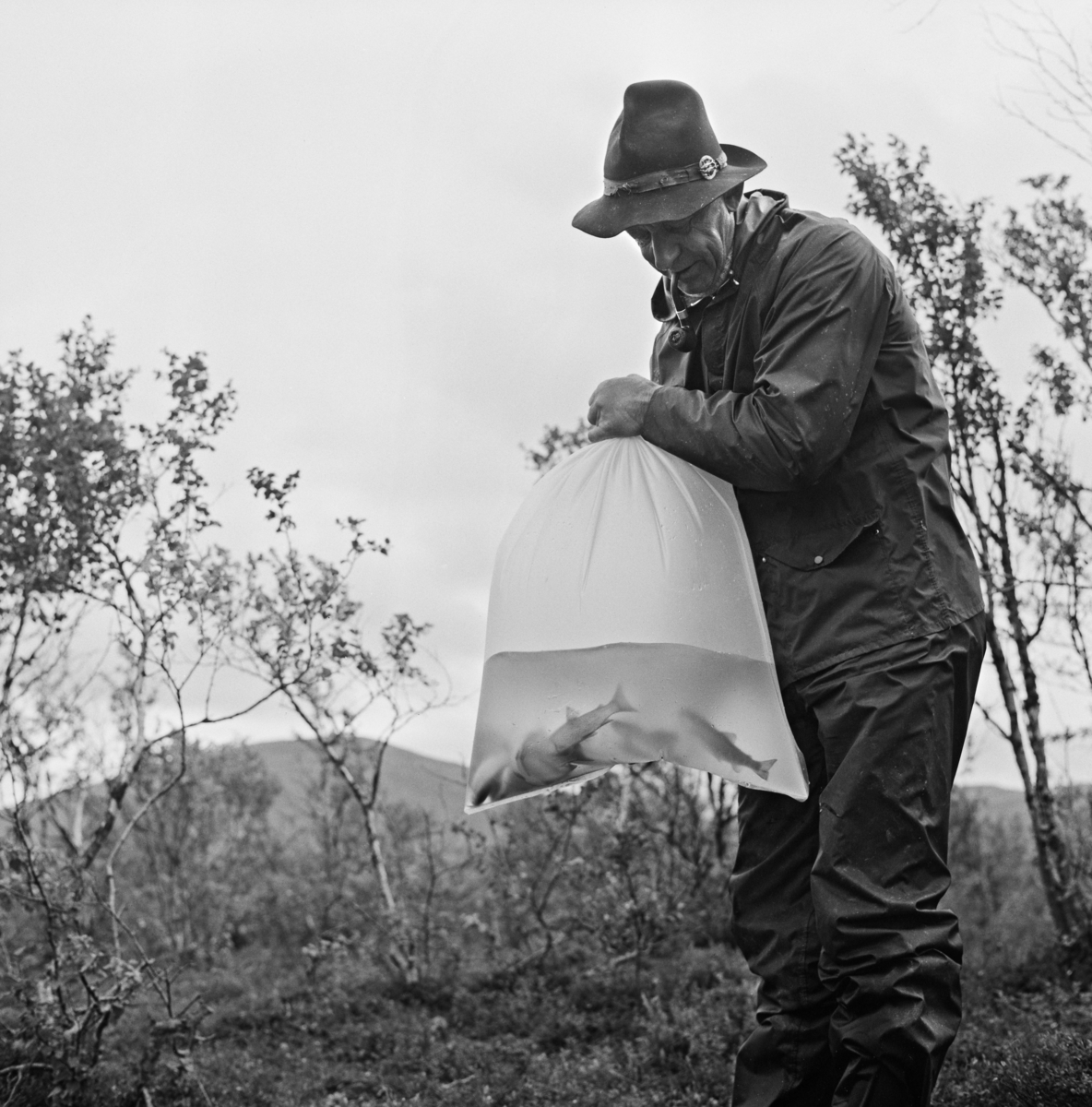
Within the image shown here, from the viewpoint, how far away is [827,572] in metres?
2.21

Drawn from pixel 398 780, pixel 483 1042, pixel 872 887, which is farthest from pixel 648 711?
pixel 398 780

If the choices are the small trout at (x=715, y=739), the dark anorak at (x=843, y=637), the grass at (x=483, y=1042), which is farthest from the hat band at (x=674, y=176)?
the grass at (x=483, y=1042)

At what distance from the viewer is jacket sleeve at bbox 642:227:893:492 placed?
2.11 m

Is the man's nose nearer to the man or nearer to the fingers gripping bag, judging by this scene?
the man

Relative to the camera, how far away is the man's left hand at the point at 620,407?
90.4 inches

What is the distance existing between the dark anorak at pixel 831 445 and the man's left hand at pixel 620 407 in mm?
38

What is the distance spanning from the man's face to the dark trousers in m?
0.79

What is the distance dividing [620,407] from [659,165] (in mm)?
452

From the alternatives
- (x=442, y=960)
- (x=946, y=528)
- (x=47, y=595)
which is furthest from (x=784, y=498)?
(x=442, y=960)

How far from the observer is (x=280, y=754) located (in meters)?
15.6

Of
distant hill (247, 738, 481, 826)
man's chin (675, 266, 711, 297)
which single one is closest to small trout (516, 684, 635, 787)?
man's chin (675, 266, 711, 297)

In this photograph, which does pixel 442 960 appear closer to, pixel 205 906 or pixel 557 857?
pixel 557 857

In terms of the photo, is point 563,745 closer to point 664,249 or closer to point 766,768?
point 766,768

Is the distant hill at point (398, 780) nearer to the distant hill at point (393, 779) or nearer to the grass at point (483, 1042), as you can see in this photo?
the distant hill at point (393, 779)
